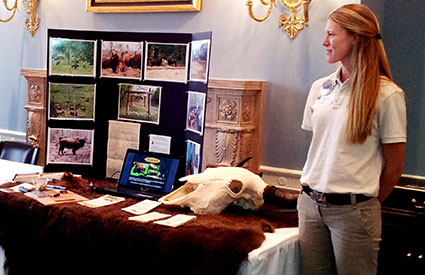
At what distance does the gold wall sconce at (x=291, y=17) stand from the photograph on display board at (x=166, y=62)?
0.54m

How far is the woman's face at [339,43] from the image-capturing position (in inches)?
82.5

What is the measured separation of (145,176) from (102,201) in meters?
0.35

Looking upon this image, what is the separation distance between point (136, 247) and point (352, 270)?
93 cm

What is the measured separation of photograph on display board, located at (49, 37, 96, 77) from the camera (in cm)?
350

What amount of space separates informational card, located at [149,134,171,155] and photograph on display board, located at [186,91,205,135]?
20 centimetres

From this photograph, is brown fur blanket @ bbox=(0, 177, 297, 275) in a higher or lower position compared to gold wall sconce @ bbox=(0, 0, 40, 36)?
lower

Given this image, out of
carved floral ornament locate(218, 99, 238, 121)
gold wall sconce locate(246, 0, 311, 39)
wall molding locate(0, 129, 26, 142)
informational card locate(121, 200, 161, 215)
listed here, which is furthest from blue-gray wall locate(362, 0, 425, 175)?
wall molding locate(0, 129, 26, 142)

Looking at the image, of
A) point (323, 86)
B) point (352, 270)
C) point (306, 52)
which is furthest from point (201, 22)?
point (352, 270)

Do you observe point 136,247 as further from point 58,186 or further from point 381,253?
point 381,253

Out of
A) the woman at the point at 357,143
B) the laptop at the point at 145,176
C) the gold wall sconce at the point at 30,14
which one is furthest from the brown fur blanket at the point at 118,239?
the gold wall sconce at the point at 30,14

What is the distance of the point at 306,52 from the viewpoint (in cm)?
351

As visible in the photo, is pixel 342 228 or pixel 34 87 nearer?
pixel 342 228

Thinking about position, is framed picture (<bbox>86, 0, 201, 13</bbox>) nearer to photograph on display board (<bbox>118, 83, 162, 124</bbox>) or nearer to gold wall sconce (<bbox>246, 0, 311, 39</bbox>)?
gold wall sconce (<bbox>246, 0, 311, 39</bbox>)

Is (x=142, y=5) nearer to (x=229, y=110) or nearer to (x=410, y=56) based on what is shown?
(x=229, y=110)
